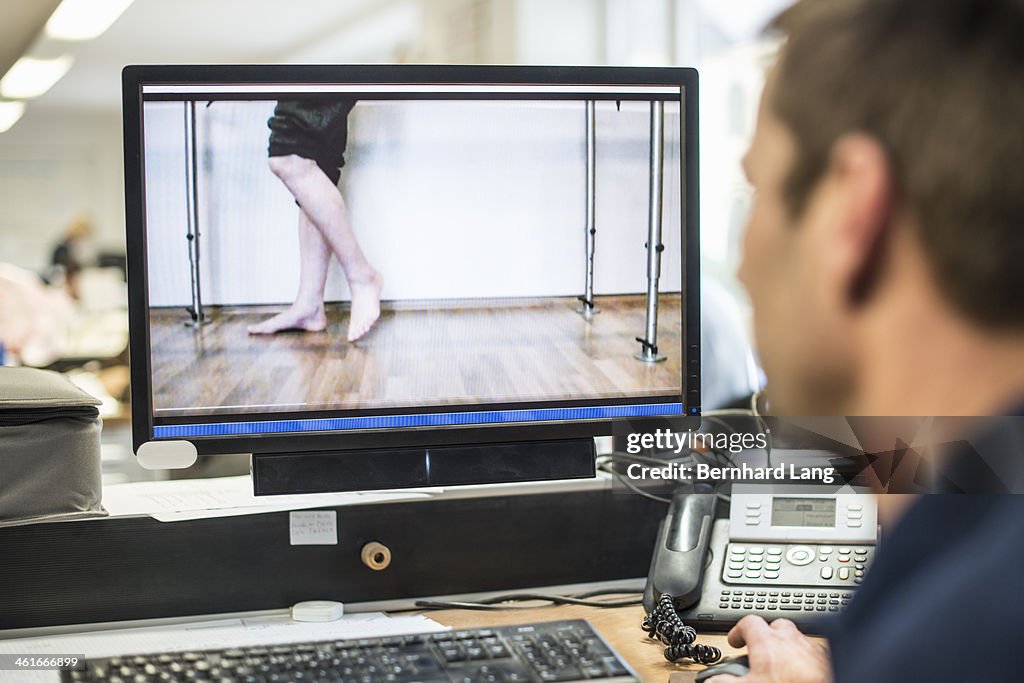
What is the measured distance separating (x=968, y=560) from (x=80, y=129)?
7.22m

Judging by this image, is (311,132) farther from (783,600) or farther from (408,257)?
(783,600)

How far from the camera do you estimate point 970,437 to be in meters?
0.49

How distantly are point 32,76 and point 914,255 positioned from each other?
20.4 ft

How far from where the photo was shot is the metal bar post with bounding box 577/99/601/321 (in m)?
1.02

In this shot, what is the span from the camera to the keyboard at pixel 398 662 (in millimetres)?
784

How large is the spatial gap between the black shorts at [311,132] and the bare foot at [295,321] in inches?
5.1

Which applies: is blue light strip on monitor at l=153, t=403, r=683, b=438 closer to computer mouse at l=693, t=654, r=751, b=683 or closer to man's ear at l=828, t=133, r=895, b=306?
computer mouse at l=693, t=654, r=751, b=683

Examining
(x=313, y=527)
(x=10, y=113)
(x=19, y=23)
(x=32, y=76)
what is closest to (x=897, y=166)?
(x=313, y=527)

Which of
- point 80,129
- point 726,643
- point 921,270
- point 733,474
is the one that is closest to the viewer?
point 921,270

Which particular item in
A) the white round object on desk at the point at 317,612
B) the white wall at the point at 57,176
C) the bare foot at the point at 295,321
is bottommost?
the white round object on desk at the point at 317,612

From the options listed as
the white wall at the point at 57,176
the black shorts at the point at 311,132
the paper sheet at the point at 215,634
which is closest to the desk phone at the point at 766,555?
the paper sheet at the point at 215,634

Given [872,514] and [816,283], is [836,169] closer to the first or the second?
[816,283]

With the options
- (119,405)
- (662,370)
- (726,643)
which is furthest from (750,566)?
(119,405)

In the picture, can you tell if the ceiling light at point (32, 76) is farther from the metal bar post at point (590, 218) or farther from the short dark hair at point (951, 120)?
the short dark hair at point (951, 120)
